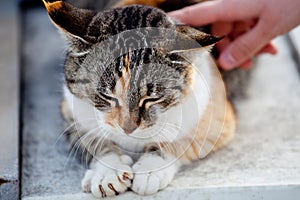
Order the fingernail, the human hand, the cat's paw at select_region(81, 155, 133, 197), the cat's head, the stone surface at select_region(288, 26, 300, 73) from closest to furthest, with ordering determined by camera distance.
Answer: the cat's head → the cat's paw at select_region(81, 155, 133, 197) → the human hand → the fingernail → the stone surface at select_region(288, 26, 300, 73)

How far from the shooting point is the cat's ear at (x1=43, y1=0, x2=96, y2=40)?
1896 mm

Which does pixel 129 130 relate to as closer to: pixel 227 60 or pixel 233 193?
pixel 233 193

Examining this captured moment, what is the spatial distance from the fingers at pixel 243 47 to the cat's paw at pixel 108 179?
2.35 ft

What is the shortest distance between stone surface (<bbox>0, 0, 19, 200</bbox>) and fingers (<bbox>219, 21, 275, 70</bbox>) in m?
0.97

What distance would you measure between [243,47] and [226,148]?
0.45 meters

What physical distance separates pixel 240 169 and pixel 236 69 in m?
0.72

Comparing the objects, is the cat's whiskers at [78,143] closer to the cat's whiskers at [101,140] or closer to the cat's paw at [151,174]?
the cat's whiskers at [101,140]

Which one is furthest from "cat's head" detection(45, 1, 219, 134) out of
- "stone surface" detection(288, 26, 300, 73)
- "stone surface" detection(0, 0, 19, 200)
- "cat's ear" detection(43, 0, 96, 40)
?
"stone surface" detection(288, 26, 300, 73)

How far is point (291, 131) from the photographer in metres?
2.50

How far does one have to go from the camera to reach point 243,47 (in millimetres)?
2404

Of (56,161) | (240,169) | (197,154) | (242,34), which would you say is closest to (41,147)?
(56,161)

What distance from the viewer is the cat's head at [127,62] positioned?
1837mm

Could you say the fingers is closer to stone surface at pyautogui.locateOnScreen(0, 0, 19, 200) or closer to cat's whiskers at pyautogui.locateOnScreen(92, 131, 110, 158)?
cat's whiskers at pyautogui.locateOnScreen(92, 131, 110, 158)

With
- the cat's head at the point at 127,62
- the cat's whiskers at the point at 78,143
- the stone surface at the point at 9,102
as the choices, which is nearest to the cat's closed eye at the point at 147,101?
the cat's head at the point at 127,62
